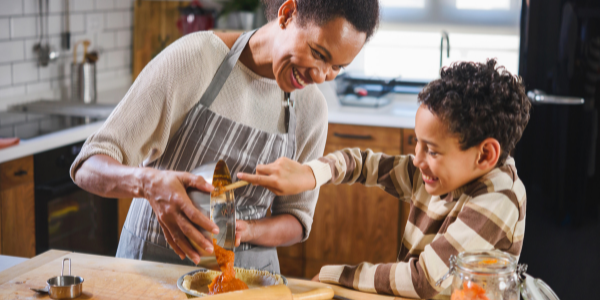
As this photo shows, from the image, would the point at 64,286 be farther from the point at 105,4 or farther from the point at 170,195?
the point at 105,4

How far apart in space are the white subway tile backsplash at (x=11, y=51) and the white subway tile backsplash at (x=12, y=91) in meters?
0.12

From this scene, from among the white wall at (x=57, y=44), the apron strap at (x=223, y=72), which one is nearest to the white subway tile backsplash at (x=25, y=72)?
the white wall at (x=57, y=44)

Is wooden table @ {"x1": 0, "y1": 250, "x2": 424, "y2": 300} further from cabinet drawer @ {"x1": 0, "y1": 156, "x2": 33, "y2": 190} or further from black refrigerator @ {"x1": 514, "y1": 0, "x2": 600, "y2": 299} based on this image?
black refrigerator @ {"x1": 514, "y1": 0, "x2": 600, "y2": 299}

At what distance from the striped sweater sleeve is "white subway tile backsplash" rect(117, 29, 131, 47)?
8.10 feet

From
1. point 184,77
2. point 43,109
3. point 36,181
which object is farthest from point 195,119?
point 43,109

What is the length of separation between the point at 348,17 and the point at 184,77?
36 centimetres

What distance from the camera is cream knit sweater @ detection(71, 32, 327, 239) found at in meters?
1.20

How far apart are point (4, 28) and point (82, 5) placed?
56 centimetres

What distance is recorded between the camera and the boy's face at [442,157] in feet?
3.69

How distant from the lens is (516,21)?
3.26 m

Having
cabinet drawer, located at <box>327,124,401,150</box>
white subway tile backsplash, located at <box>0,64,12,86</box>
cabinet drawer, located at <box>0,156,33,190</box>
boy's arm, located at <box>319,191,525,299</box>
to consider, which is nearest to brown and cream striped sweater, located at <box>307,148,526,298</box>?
boy's arm, located at <box>319,191,525,299</box>

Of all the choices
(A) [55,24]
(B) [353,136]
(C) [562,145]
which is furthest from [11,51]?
(C) [562,145]

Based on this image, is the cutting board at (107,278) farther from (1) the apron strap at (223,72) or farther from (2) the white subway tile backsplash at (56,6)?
(2) the white subway tile backsplash at (56,6)

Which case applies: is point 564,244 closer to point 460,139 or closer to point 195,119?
point 460,139
